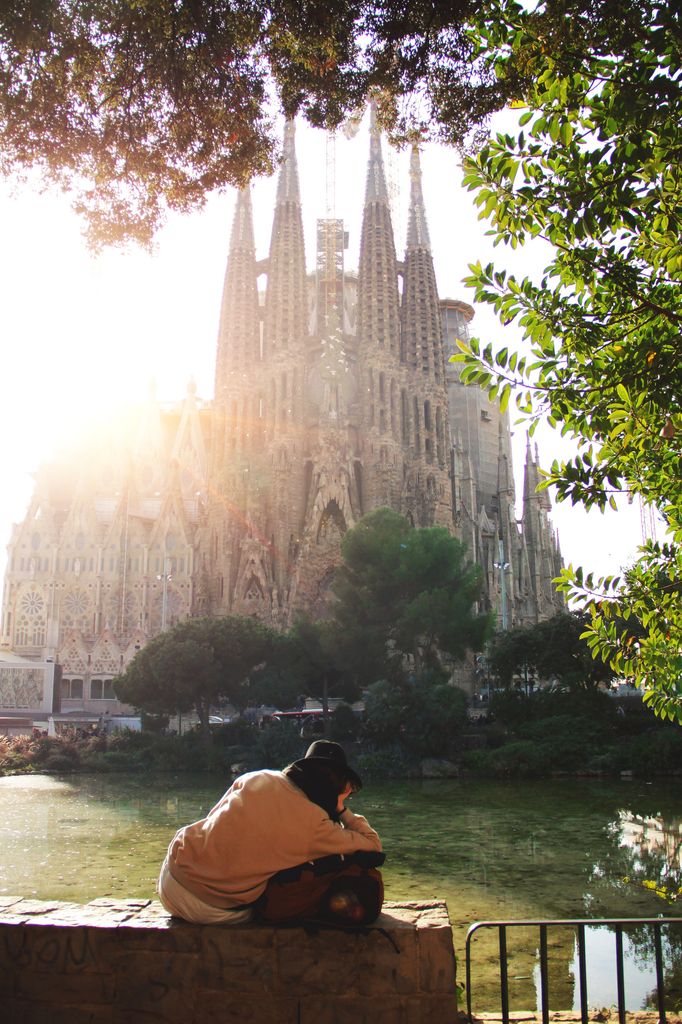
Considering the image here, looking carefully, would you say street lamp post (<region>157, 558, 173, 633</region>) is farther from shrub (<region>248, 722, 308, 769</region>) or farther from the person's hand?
the person's hand

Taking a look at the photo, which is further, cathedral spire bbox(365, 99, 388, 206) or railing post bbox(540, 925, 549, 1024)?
cathedral spire bbox(365, 99, 388, 206)

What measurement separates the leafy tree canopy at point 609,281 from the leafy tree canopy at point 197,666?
984 inches

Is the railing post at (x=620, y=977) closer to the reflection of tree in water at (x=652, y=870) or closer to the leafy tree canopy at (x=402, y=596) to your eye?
the reflection of tree in water at (x=652, y=870)

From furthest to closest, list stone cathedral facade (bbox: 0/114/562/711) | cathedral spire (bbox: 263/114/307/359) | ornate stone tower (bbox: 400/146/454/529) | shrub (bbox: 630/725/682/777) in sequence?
cathedral spire (bbox: 263/114/307/359), ornate stone tower (bbox: 400/146/454/529), stone cathedral facade (bbox: 0/114/562/711), shrub (bbox: 630/725/682/777)

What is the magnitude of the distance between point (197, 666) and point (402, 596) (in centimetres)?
776

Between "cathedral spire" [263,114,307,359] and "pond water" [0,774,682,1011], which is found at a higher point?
"cathedral spire" [263,114,307,359]

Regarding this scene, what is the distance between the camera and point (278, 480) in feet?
148

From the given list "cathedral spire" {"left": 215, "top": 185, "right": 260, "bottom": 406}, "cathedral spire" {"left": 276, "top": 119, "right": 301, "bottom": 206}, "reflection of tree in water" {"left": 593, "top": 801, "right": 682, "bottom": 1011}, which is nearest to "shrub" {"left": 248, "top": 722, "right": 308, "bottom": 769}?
"reflection of tree in water" {"left": 593, "top": 801, "right": 682, "bottom": 1011}

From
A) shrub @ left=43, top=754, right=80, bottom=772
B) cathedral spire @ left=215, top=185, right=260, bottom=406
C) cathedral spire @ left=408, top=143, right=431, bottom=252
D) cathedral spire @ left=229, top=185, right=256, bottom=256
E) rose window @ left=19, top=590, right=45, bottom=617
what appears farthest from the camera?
cathedral spire @ left=408, top=143, right=431, bottom=252

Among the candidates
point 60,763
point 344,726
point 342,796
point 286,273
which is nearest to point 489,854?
point 342,796

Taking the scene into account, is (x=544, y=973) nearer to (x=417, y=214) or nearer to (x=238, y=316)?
(x=238, y=316)

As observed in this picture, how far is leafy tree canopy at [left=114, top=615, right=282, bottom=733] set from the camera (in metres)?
28.7

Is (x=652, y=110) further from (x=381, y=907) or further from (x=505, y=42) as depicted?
(x=381, y=907)

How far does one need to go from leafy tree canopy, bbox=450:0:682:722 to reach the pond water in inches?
68.6
